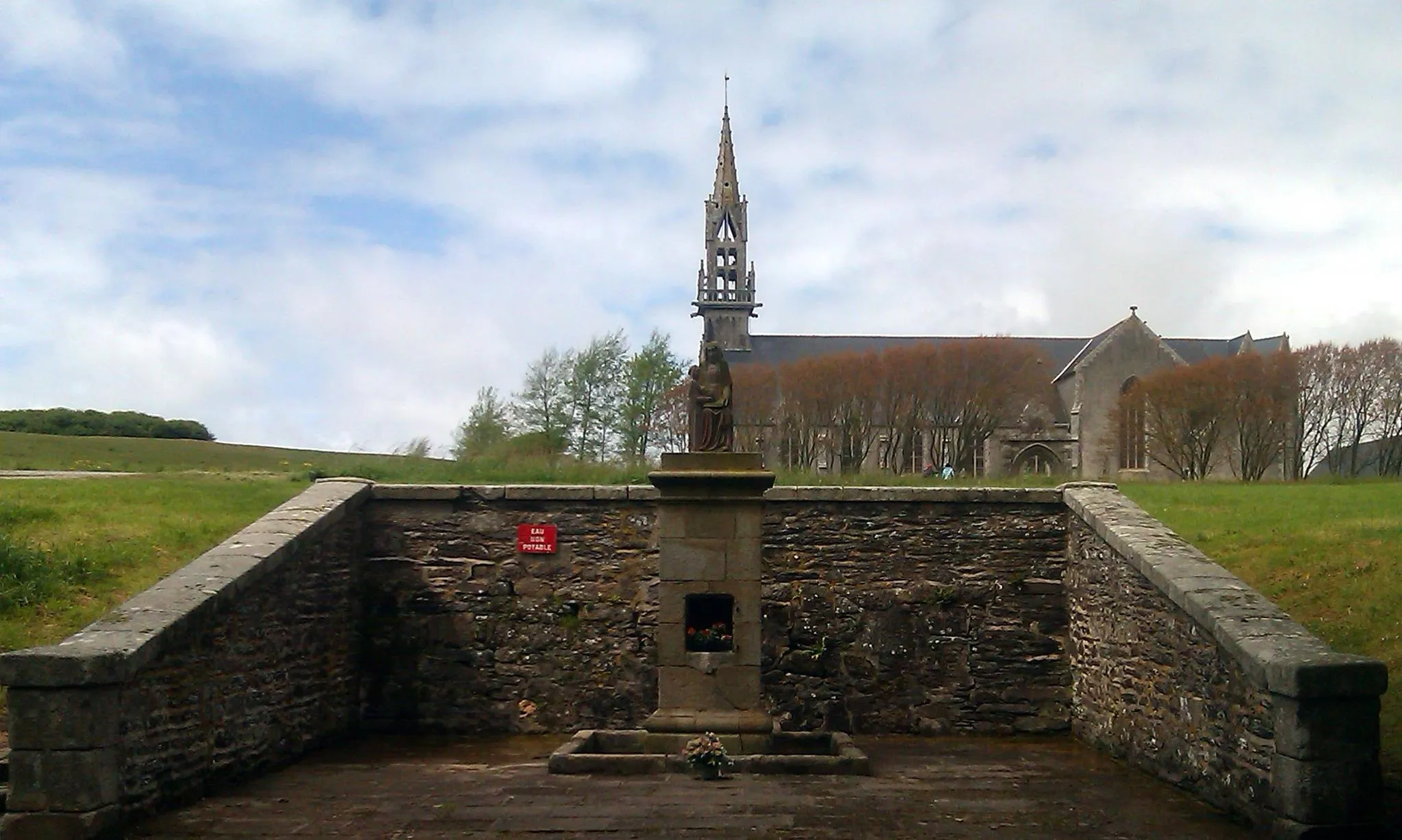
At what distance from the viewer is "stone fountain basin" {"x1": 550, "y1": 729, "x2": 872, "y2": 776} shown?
9602 millimetres

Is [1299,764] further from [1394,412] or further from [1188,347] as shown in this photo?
[1188,347]

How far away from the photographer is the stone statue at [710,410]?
10656mm

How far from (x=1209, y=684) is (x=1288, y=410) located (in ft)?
102

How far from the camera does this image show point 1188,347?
5431 cm

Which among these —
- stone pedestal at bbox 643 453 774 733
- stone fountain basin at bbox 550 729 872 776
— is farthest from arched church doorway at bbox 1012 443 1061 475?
stone pedestal at bbox 643 453 774 733

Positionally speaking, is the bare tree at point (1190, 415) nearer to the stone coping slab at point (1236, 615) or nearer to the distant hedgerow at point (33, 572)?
the stone coping slab at point (1236, 615)

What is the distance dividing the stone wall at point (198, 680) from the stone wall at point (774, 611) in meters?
0.73

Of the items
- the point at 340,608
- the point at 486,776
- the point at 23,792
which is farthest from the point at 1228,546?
the point at 23,792

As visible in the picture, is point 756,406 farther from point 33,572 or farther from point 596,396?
point 33,572

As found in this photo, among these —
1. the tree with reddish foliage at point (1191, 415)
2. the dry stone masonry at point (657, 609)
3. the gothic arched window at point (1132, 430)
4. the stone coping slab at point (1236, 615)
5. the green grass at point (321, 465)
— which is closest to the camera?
the stone coping slab at point (1236, 615)

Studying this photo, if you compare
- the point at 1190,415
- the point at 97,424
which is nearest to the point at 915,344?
the point at 1190,415

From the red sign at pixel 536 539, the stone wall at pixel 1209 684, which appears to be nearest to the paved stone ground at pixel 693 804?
the stone wall at pixel 1209 684

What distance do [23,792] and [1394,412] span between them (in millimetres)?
38611

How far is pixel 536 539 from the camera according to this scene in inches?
504
